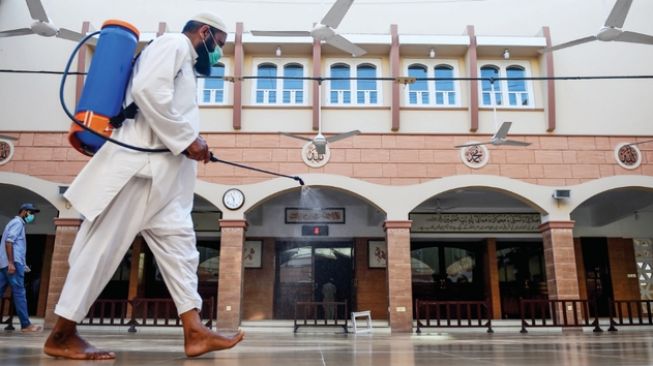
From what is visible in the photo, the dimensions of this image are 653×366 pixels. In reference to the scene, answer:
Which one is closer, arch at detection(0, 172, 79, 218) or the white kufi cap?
the white kufi cap

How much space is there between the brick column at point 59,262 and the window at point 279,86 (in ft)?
14.1

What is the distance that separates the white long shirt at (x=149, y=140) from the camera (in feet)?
A: 7.16

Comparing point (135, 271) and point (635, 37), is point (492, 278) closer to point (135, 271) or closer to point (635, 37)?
point (635, 37)

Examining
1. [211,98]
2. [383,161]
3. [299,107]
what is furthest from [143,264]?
[383,161]

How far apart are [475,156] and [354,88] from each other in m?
2.80

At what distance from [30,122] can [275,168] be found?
4877mm

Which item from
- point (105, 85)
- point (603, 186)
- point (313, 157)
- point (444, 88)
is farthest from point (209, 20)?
point (603, 186)

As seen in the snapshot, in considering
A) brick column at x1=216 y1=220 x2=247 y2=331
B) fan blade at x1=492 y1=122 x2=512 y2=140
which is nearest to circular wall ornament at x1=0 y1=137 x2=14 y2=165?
brick column at x1=216 y1=220 x2=247 y2=331

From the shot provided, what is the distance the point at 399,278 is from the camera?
988 cm

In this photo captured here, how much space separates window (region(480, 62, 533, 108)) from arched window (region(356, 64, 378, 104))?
7.25 ft

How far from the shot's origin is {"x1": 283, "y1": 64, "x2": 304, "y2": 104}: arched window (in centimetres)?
1084

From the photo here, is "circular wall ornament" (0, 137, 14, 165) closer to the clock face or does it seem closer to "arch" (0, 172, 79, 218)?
"arch" (0, 172, 79, 218)

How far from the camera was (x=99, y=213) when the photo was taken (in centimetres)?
216

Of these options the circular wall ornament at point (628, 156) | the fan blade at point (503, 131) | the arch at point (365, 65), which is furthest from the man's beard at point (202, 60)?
the circular wall ornament at point (628, 156)
